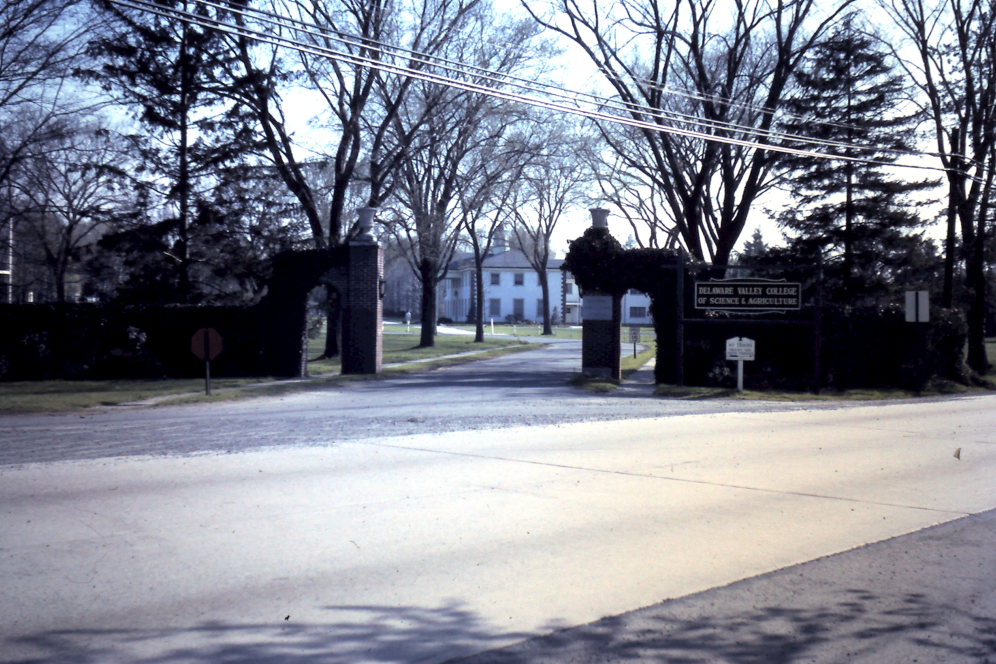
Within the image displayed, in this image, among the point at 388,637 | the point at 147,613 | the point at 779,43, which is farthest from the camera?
the point at 779,43

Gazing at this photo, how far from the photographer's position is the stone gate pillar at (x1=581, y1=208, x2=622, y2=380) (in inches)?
1027

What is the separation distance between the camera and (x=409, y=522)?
7.71 m

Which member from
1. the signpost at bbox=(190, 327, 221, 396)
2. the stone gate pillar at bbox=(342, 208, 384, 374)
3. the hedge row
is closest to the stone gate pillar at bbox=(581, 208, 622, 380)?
the hedge row

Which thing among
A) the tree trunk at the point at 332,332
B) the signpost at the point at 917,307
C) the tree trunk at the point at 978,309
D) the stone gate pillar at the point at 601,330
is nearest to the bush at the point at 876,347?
the signpost at the point at 917,307

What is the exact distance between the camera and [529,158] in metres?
40.5

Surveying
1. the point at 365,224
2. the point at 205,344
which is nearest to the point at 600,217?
the point at 365,224

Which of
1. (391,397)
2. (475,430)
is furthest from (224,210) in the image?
(475,430)

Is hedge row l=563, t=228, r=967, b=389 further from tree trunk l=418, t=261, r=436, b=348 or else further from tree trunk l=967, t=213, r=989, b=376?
tree trunk l=418, t=261, r=436, b=348

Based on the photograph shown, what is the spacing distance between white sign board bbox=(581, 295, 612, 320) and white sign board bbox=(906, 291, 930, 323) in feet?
28.4

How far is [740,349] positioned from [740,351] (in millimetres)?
57

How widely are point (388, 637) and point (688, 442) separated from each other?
29.1 ft

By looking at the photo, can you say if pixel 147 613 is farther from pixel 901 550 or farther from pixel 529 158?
pixel 529 158

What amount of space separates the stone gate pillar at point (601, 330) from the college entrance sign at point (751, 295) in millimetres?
2964

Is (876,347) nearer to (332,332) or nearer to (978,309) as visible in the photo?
(978,309)
